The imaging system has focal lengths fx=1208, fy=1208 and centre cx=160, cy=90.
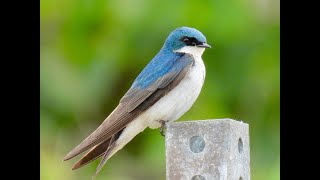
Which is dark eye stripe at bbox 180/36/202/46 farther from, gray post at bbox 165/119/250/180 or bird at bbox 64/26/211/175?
gray post at bbox 165/119/250/180

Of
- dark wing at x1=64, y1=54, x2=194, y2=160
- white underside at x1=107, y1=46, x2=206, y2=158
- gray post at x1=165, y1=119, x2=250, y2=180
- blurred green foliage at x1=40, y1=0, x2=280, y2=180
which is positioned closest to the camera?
gray post at x1=165, y1=119, x2=250, y2=180

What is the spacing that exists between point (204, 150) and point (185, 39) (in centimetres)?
73

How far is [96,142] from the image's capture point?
3.58 meters

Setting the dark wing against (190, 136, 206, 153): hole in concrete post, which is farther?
the dark wing

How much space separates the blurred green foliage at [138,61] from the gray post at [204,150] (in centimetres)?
A: 97

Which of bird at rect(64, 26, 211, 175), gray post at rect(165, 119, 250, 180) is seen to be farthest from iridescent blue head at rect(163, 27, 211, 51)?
gray post at rect(165, 119, 250, 180)

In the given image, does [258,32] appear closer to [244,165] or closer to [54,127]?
[54,127]

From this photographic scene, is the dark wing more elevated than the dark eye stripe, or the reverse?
the dark eye stripe

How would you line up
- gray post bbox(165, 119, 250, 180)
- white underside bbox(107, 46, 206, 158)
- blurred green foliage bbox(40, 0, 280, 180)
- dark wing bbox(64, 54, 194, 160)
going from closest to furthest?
gray post bbox(165, 119, 250, 180)
dark wing bbox(64, 54, 194, 160)
white underside bbox(107, 46, 206, 158)
blurred green foliage bbox(40, 0, 280, 180)

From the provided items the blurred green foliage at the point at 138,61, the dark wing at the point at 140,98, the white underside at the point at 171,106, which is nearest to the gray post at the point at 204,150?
the dark wing at the point at 140,98

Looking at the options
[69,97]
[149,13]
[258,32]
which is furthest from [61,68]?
[258,32]

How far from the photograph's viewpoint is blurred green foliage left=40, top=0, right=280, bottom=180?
4328 millimetres

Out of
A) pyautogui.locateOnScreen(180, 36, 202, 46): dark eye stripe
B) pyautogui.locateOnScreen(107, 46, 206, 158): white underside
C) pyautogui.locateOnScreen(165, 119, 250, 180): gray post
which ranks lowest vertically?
pyautogui.locateOnScreen(165, 119, 250, 180): gray post

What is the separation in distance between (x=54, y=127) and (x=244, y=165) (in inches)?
44.7
